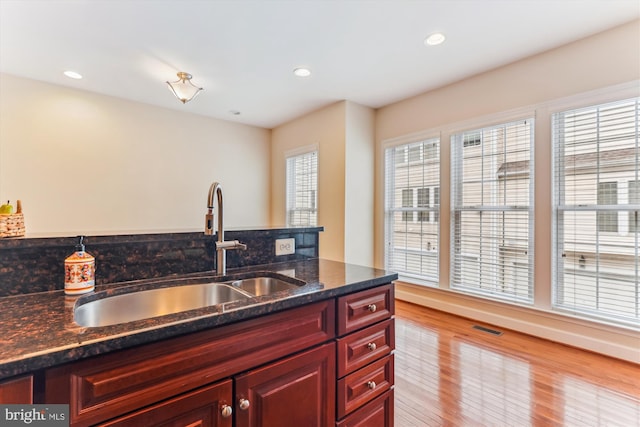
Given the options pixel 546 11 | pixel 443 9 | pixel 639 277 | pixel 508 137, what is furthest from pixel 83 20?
pixel 639 277

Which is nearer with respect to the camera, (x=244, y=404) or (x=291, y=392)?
(x=244, y=404)

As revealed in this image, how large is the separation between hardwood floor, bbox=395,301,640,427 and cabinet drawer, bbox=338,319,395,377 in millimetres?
743

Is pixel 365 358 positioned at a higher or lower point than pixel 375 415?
higher

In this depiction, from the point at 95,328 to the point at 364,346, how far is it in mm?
993

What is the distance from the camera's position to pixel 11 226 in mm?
1191

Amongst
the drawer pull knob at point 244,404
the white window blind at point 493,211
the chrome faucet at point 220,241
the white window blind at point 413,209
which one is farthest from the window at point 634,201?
the drawer pull knob at point 244,404

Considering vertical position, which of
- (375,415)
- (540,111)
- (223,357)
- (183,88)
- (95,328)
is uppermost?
(183,88)

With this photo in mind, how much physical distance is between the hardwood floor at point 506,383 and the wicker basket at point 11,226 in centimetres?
213

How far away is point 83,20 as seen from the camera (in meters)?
2.51

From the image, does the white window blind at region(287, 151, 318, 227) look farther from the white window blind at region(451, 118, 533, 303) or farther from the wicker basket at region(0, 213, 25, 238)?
the wicker basket at region(0, 213, 25, 238)

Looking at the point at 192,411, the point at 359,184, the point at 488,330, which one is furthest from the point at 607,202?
the point at 192,411

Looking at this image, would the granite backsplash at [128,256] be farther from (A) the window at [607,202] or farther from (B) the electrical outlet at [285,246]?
(A) the window at [607,202]

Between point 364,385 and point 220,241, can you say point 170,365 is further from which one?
point 364,385

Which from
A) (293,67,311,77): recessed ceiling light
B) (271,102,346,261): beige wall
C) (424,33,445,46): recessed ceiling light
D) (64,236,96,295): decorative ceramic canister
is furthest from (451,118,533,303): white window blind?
(64,236,96,295): decorative ceramic canister
